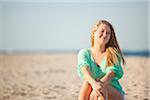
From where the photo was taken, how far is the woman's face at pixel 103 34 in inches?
67.1

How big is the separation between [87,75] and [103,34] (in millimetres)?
A: 205

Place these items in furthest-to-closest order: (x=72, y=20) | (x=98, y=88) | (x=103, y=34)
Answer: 1. (x=72, y=20)
2. (x=103, y=34)
3. (x=98, y=88)

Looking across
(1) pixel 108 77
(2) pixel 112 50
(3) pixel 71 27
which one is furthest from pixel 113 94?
(3) pixel 71 27

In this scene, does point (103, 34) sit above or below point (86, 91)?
above

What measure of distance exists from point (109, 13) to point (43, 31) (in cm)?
85

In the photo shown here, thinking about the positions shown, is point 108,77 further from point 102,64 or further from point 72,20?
point 72,20

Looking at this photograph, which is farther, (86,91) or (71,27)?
(71,27)

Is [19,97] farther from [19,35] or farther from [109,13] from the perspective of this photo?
[19,35]

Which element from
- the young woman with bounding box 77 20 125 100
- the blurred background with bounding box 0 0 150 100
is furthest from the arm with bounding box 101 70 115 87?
the blurred background with bounding box 0 0 150 100

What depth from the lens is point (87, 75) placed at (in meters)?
1.65

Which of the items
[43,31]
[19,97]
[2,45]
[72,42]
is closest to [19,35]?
[2,45]

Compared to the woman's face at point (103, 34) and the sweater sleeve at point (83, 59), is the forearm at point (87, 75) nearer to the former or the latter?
Answer: the sweater sleeve at point (83, 59)

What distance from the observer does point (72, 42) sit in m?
3.38

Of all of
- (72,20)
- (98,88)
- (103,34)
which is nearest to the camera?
A: (98,88)
